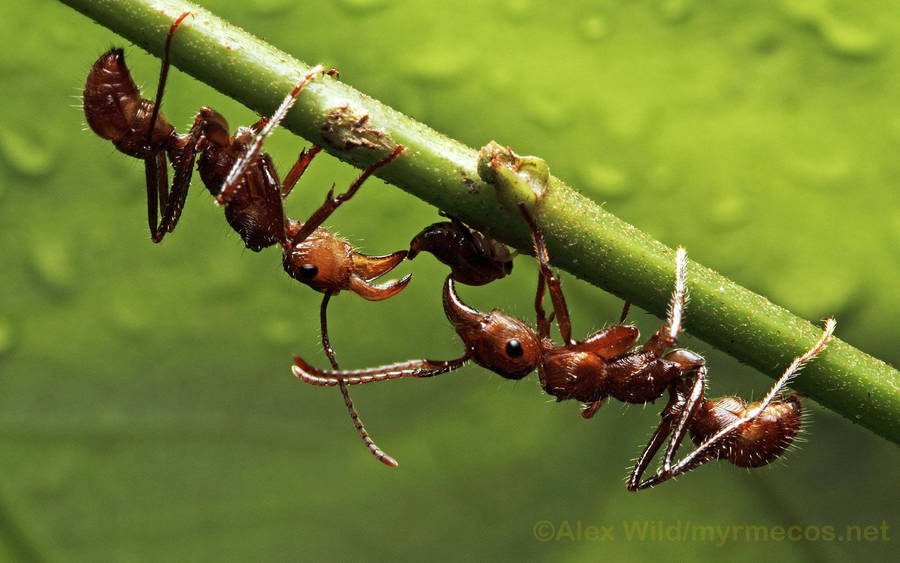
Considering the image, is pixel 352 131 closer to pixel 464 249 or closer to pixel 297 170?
pixel 464 249

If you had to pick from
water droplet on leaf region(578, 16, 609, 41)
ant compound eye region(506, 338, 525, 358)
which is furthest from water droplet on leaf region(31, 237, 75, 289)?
water droplet on leaf region(578, 16, 609, 41)

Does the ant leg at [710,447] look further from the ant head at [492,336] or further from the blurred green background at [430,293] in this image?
the ant head at [492,336]

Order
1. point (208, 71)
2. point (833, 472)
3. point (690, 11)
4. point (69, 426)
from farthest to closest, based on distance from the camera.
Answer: point (69, 426) → point (833, 472) → point (690, 11) → point (208, 71)

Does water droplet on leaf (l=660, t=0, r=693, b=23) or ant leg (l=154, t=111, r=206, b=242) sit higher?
water droplet on leaf (l=660, t=0, r=693, b=23)

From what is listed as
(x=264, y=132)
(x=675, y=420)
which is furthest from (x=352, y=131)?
(x=675, y=420)

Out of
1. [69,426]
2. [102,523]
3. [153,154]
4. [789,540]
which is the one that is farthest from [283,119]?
[789,540]

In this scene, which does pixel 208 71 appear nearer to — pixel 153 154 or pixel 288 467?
pixel 153 154

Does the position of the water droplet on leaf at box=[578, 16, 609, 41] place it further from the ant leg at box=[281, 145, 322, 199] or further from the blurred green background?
the ant leg at box=[281, 145, 322, 199]
